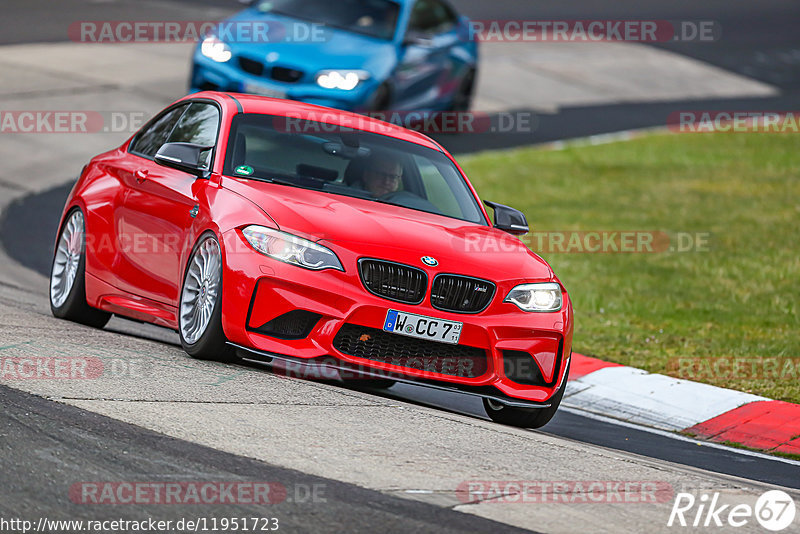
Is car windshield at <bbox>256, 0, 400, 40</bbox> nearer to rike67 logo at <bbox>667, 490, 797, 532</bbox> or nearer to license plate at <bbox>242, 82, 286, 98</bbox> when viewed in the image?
license plate at <bbox>242, 82, 286, 98</bbox>

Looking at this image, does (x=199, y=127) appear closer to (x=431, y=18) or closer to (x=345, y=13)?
(x=345, y=13)

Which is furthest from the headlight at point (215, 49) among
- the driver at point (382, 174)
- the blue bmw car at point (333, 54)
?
the driver at point (382, 174)

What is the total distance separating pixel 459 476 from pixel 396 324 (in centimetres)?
144

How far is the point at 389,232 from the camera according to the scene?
764 cm

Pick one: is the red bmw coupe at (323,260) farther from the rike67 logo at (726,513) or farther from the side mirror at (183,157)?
the rike67 logo at (726,513)

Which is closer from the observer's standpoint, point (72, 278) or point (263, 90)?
point (72, 278)

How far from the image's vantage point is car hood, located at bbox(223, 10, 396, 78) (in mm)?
15953

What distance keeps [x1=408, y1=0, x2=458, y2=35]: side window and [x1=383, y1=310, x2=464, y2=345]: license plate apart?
10.8 metres

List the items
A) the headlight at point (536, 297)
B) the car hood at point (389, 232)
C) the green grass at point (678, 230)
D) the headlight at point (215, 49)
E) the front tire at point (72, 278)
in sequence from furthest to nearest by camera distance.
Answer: the headlight at point (215, 49), the green grass at point (678, 230), the front tire at point (72, 278), the headlight at point (536, 297), the car hood at point (389, 232)

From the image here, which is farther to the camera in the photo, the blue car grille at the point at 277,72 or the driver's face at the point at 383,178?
the blue car grille at the point at 277,72

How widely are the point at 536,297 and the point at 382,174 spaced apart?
5.05 ft

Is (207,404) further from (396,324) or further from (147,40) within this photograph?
(147,40)

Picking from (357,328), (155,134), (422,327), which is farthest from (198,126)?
(422,327)

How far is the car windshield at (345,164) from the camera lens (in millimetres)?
8391
